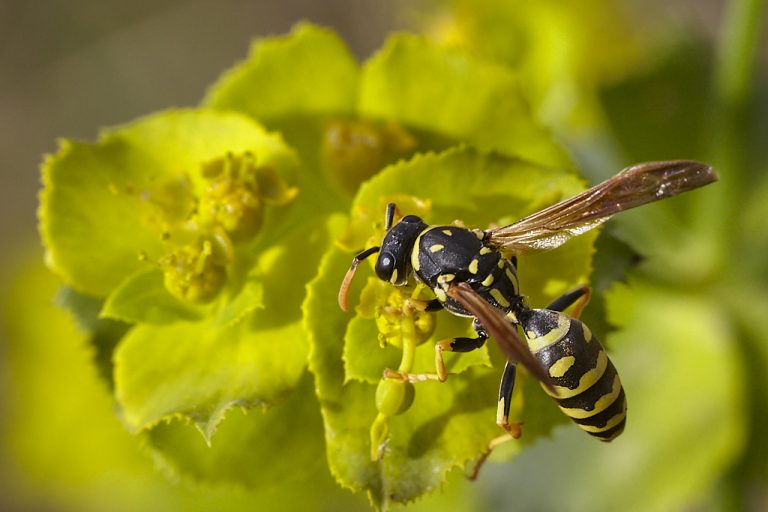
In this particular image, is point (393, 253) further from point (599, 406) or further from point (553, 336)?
point (599, 406)

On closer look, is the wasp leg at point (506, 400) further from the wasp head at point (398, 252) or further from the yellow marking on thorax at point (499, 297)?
the wasp head at point (398, 252)

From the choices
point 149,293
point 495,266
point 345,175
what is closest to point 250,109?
point 345,175

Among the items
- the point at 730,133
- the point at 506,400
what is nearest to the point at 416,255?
the point at 506,400

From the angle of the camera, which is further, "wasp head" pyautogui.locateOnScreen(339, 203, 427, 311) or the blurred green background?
the blurred green background

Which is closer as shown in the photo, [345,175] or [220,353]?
[220,353]

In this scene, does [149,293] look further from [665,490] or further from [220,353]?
[665,490]

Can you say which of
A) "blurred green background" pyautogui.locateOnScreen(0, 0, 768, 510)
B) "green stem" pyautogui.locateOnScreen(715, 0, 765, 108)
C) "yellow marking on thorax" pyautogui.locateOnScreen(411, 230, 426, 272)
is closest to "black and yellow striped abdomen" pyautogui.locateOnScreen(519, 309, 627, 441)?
"yellow marking on thorax" pyautogui.locateOnScreen(411, 230, 426, 272)

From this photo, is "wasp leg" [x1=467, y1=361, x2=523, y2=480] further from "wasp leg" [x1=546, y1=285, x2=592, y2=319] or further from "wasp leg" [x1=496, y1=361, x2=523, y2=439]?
"wasp leg" [x1=546, y1=285, x2=592, y2=319]
